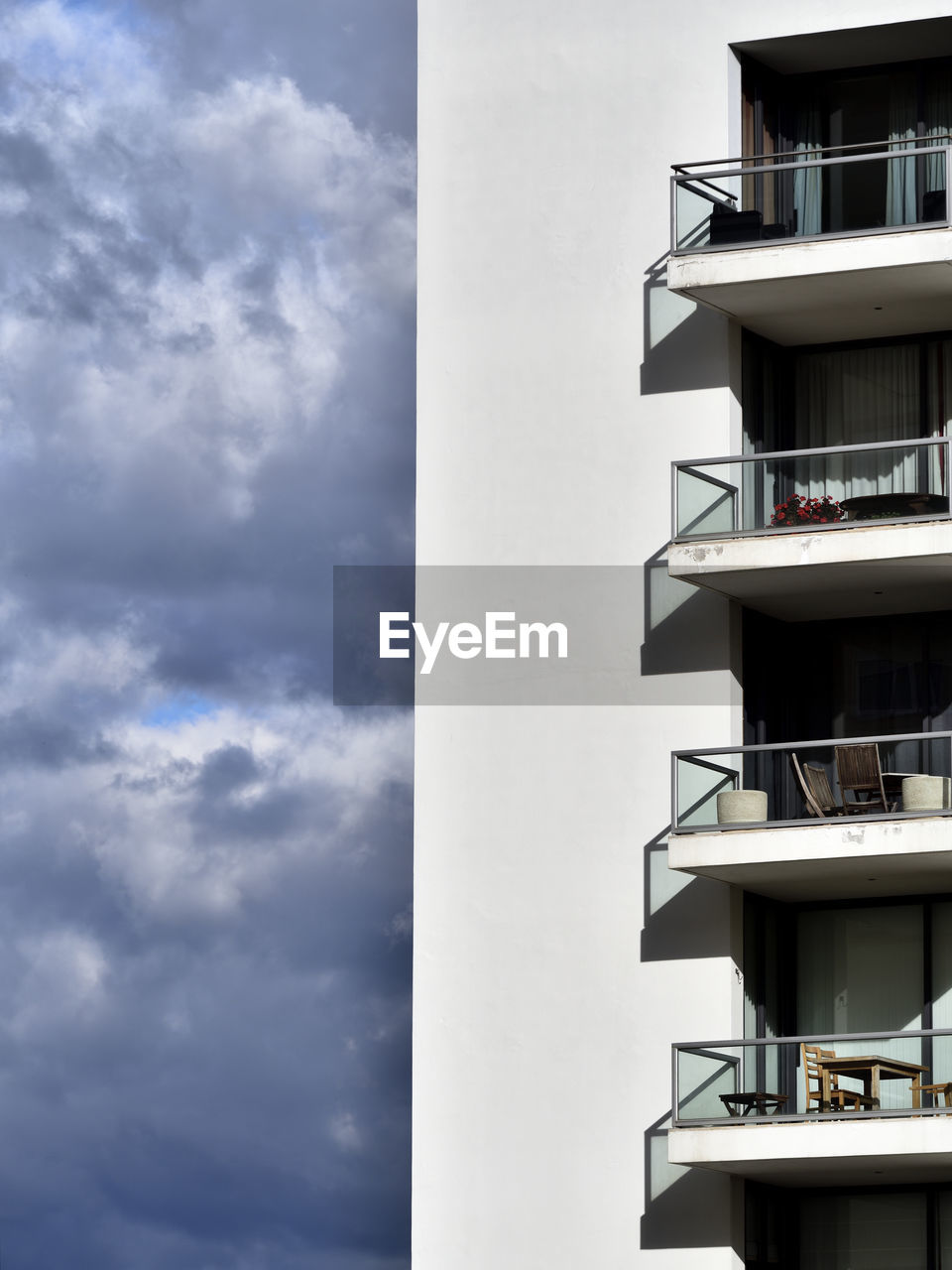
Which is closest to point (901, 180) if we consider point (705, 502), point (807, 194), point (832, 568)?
point (807, 194)

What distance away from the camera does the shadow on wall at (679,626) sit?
27.4 meters

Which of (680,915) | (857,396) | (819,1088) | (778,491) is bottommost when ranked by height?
(819,1088)

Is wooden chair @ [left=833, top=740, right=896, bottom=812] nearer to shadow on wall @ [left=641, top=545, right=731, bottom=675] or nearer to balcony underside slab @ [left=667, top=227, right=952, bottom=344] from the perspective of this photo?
shadow on wall @ [left=641, top=545, right=731, bottom=675]

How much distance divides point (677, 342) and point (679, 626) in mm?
3715

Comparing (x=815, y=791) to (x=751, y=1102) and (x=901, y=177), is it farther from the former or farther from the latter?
(x=901, y=177)

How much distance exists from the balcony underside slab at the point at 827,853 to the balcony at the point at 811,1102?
198 cm

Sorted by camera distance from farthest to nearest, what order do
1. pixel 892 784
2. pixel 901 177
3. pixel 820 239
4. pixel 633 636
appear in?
1. pixel 633 636
2. pixel 901 177
3. pixel 820 239
4. pixel 892 784

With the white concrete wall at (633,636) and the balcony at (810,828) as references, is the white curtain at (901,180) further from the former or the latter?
the balcony at (810,828)

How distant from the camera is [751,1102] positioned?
2486cm

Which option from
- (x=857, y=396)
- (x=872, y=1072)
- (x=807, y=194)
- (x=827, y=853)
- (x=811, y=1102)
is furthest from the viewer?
(x=857, y=396)

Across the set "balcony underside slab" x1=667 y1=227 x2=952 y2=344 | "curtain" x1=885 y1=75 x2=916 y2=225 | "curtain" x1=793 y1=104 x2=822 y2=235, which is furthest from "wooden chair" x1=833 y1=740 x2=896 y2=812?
"curtain" x1=793 y1=104 x2=822 y2=235

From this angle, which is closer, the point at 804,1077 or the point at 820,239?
the point at 804,1077

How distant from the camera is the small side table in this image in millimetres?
24844

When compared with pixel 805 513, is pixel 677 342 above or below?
above
